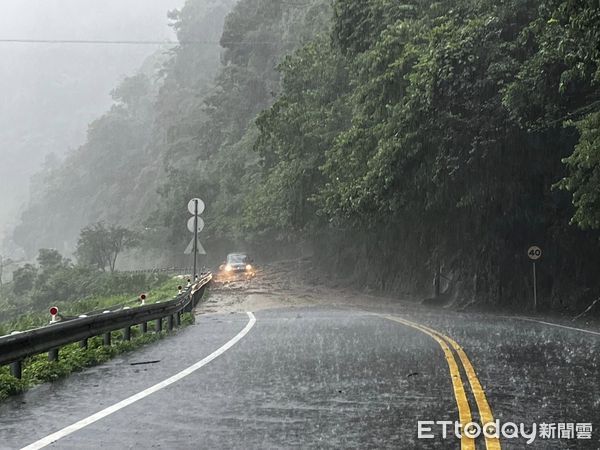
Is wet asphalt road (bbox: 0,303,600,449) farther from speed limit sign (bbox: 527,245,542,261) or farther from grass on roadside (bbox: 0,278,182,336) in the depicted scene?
grass on roadside (bbox: 0,278,182,336)

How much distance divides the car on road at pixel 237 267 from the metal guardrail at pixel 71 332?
31.8 metres

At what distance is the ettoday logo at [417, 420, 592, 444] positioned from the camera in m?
6.11

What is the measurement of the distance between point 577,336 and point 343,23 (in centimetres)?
1976

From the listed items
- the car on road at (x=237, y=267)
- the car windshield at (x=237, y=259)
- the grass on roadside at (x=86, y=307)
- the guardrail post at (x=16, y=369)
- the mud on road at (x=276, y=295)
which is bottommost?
the grass on roadside at (x=86, y=307)

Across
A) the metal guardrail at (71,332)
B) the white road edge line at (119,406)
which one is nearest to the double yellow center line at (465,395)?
the white road edge line at (119,406)

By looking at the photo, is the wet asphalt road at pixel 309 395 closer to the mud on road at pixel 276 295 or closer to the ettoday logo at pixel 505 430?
the ettoday logo at pixel 505 430

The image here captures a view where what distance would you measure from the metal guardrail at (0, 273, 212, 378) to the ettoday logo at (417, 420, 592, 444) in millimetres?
5540

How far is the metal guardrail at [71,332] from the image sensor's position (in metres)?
9.36

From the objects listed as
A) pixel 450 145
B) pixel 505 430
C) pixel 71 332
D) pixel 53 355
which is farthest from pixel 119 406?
pixel 450 145

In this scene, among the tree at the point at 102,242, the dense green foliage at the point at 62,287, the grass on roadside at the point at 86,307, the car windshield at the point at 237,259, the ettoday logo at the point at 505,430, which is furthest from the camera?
the tree at the point at 102,242

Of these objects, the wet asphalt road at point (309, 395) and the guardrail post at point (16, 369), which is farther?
the guardrail post at point (16, 369)

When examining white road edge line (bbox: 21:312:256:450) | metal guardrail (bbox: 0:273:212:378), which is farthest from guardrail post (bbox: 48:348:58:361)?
white road edge line (bbox: 21:312:256:450)

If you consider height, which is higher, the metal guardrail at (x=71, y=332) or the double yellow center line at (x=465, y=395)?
the metal guardrail at (x=71, y=332)

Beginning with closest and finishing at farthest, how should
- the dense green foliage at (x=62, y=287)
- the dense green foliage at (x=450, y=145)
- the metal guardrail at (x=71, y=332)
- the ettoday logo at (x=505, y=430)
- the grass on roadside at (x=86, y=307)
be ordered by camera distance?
the ettoday logo at (x=505, y=430)
the metal guardrail at (x=71, y=332)
the dense green foliage at (x=450, y=145)
the grass on roadside at (x=86, y=307)
the dense green foliage at (x=62, y=287)
